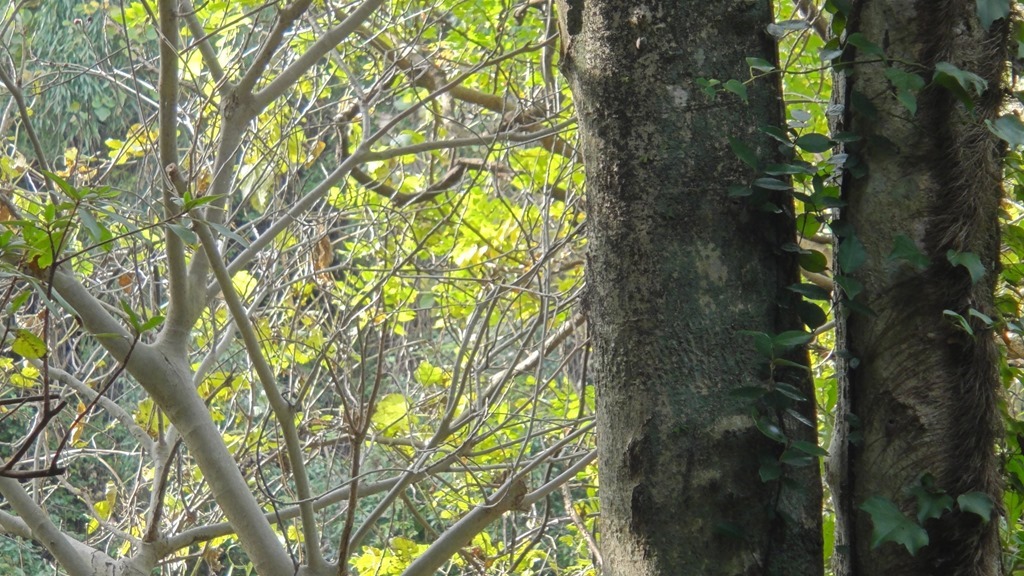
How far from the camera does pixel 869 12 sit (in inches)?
47.8

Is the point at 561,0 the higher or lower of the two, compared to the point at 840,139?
higher

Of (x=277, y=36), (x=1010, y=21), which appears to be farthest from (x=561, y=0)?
(x=277, y=36)

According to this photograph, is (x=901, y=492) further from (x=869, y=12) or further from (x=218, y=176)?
(x=218, y=176)

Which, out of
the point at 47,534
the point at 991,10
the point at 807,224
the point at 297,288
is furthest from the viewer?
the point at 297,288

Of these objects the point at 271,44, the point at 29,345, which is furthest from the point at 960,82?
the point at 271,44

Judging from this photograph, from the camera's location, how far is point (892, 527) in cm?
109

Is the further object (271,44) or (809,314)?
(271,44)

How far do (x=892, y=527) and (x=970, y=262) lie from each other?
0.33 m

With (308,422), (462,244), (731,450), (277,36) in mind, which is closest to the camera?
(731,450)

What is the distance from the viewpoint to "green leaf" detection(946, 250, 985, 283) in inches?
43.2

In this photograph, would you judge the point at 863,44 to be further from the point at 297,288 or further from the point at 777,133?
the point at 297,288

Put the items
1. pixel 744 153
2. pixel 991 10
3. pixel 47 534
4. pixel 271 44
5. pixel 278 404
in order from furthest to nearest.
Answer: pixel 47 534 < pixel 271 44 < pixel 278 404 < pixel 744 153 < pixel 991 10

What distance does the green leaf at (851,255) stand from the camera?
118 centimetres

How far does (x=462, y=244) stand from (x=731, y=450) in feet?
9.66
